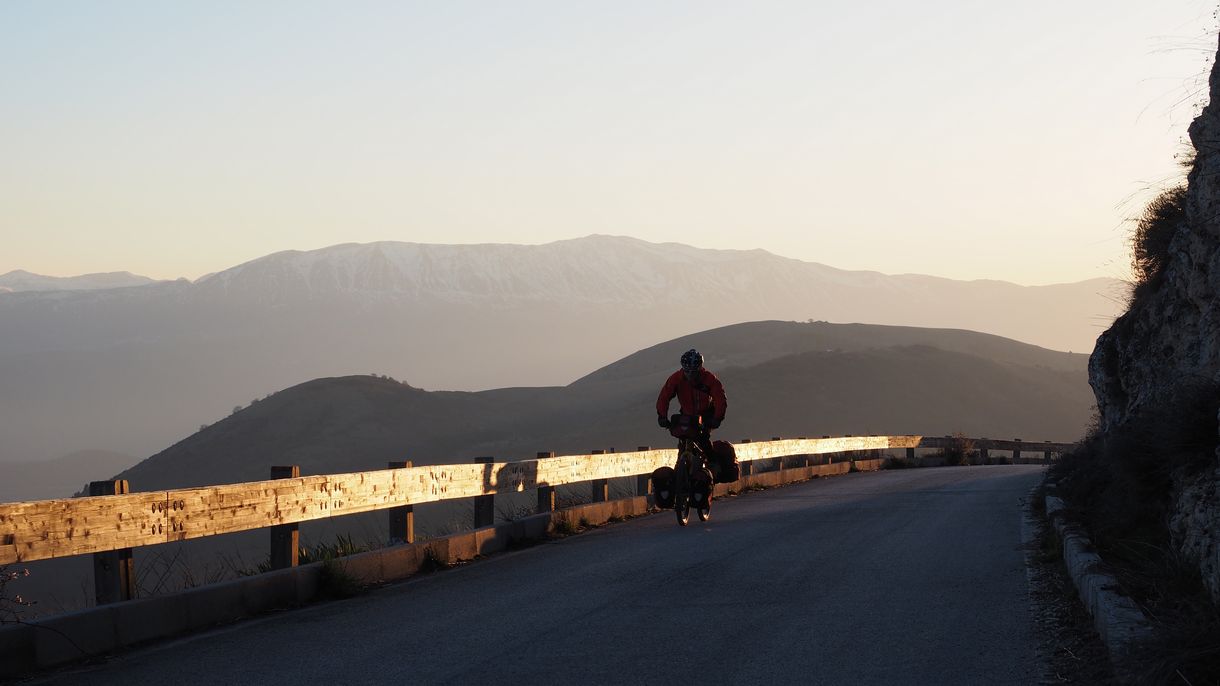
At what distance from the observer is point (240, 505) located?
9844mm

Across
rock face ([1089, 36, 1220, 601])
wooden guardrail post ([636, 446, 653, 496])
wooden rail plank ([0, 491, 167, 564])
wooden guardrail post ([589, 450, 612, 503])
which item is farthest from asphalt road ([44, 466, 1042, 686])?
wooden guardrail post ([636, 446, 653, 496])

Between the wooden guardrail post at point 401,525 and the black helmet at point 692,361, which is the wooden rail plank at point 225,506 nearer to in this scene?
the wooden guardrail post at point 401,525

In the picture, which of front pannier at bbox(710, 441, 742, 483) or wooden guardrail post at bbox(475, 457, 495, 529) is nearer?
wooden guardrail post at bbox(475, 457, 495, 529)

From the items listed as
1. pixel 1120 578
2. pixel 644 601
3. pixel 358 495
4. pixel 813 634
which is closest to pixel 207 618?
pixel 358 495

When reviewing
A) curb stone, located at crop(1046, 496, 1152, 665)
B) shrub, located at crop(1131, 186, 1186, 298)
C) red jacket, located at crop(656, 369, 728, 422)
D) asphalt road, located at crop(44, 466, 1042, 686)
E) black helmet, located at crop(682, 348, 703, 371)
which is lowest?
asphalt road, located at crop(44, 466, 1042, 686)

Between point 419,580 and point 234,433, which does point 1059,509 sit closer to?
point 419,580

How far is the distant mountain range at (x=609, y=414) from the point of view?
142 metres

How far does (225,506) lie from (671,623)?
356cm

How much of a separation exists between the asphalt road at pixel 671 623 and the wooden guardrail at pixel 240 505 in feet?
2.56

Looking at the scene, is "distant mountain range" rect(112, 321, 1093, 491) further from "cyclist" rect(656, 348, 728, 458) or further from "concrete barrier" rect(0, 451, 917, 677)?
"concrete barrier" rect(0, 451, 917, 677)

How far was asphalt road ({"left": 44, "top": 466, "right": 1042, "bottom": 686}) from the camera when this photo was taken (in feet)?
23.9

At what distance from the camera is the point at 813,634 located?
8.13 meters

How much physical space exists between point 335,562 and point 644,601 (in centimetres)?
284

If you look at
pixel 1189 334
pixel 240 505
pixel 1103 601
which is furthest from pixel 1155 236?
pixel 240 505
